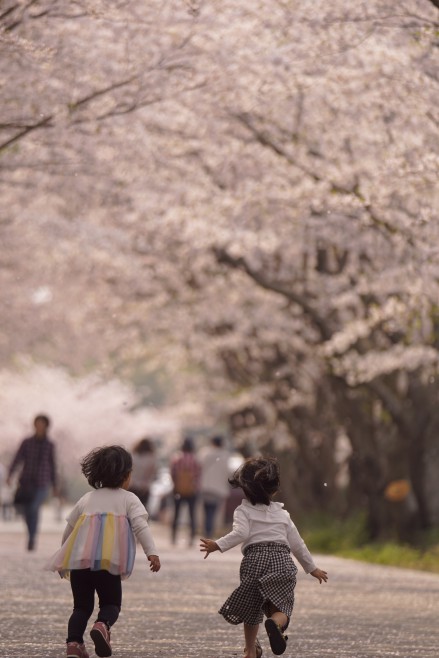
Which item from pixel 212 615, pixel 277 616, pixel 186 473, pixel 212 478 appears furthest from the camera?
pixel 212 478

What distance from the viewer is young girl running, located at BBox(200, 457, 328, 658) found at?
8820 mm

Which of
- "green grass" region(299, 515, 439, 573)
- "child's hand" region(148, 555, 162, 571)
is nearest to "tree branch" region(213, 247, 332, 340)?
"green grass" region(299, 515, 439, 573)

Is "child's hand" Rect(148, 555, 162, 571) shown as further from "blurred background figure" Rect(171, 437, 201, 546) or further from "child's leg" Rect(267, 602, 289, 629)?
"blurred background figure" Rect(171, 437, 201, 546)

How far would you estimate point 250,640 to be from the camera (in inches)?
349

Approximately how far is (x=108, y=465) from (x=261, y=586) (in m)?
1.05

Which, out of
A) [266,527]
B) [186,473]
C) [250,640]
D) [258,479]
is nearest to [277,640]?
[250,640]

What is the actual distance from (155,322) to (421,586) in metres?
16.2

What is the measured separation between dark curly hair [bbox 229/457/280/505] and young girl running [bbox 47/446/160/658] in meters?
0.56

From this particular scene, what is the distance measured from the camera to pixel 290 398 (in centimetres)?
2961

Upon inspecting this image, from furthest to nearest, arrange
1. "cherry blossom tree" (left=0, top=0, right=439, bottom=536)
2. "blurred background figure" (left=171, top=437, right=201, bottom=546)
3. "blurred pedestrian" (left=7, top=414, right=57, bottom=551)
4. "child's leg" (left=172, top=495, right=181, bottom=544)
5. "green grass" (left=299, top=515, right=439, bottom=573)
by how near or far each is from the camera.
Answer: "child's leg" (left=172, top=495, right=181, bottom=544) → "blurred background figure" (left=171, top=437, right=201, bottom=546) → "green grass" (left=299, top=515, right=439, bottom=573) → "blurred pedestrian" (left=7, top=414, right=57, bottom=551) → "cherry blossom tree" (left=0, top=0, right=439, bottom=536)

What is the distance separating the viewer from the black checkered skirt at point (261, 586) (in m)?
8.81

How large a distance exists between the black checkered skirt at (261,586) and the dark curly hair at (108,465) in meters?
0.84

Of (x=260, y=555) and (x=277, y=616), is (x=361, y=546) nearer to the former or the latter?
(x=260, y=555)

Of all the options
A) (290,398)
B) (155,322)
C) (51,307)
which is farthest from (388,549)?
(51,307)
